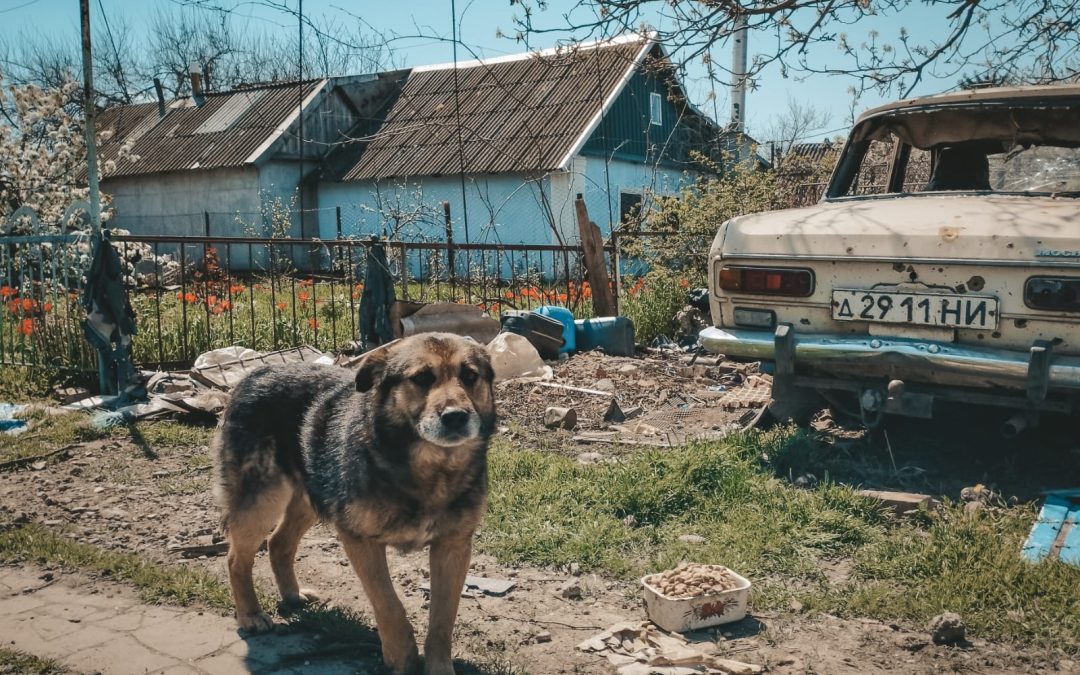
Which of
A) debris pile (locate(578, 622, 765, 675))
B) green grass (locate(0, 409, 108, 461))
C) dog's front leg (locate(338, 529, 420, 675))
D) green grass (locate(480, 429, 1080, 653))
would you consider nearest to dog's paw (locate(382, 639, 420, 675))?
dog's front leg (locate(338, 529, 420, 675))

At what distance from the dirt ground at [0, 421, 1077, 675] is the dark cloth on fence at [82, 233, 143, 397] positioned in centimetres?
187

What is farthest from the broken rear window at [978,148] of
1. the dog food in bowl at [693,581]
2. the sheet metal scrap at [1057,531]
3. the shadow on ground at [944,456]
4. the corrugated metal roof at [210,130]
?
the corrugated metal roof at [210,130]

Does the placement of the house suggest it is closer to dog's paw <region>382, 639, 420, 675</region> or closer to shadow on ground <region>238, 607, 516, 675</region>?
shadow on ground <region>238, 607, 516, 675</region>

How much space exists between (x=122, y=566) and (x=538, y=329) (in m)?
5.79

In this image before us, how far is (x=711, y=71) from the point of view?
5391 mm

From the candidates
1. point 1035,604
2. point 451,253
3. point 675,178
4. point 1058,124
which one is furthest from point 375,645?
point 675,178

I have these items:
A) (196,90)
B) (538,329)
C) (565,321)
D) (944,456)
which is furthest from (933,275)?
(196,90)

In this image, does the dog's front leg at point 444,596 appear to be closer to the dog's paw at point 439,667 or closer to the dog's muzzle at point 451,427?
the dog's paw at point 439,667

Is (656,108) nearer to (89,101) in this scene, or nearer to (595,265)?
(595,265)

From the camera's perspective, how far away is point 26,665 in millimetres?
3238

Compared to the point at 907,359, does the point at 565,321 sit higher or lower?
lower

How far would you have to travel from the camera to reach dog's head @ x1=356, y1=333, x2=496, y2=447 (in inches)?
120

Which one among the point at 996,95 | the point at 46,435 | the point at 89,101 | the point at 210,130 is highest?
the point at 210,130

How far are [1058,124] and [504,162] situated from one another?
1836 cm
